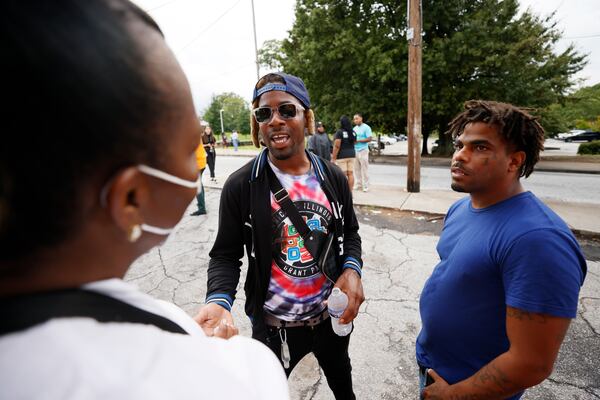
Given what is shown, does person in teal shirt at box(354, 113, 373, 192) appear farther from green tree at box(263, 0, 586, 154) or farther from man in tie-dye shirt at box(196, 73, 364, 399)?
green tree at box(263, 0, 586, 154)

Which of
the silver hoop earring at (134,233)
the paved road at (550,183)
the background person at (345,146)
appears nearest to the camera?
the silver hoop earring at (134,233)

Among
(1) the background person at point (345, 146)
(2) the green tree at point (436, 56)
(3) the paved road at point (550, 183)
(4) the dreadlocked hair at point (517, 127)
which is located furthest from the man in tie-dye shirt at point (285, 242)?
(2) the green tree at point (436, 56)

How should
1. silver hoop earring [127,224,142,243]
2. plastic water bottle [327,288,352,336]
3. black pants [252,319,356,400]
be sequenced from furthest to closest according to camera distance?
black pants [252,319,356,400], plastic water bottle [327,288,352,336], silver hoop earring [127,224,142,243]

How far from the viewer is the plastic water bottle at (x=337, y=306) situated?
5.29ft

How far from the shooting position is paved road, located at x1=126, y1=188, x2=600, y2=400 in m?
2.24

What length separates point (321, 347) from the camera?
1828 mm

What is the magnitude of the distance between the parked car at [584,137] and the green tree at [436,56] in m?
25.3

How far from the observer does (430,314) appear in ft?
5.06

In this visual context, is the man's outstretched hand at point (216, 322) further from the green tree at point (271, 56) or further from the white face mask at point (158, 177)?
the green tree at point (271, 56)

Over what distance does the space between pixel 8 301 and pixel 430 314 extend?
1591 mm

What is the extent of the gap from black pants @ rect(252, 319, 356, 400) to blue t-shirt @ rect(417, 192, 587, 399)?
1.54ft

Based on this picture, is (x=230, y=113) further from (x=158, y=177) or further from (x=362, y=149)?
(x=158, y=177)

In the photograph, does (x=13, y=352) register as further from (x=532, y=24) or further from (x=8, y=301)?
(x=532, y=24)

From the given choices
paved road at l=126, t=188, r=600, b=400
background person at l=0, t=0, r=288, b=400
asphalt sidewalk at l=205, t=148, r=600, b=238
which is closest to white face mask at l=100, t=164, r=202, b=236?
background person at l=0, t=0, r=288, b=400
